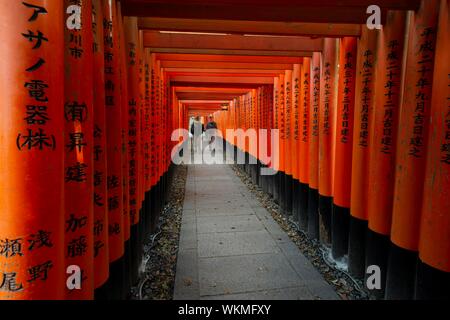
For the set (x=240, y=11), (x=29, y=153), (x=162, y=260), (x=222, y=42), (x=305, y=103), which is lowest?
(x=162, y=260)

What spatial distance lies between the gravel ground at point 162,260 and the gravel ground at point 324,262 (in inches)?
83.4

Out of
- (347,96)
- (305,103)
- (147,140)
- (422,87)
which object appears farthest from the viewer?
(305,103)

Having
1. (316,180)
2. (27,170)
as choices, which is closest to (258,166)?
(316,180)

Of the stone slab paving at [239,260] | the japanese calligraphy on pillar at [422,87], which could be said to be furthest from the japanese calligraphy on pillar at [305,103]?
the japanese calligraphy on pillar at [422,87]

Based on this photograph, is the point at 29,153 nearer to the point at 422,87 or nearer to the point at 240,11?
the point at 240,11

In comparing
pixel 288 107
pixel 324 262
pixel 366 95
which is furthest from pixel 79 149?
pixel 288 107

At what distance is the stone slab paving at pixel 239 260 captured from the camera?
11.9 ft

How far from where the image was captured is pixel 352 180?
12.5 ft

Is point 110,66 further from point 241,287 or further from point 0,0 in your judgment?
point 241,287

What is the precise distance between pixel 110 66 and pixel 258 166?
26.4 ft

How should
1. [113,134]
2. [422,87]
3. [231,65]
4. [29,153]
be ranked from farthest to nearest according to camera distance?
[231,65], [113,134], [422,87], [29,153]

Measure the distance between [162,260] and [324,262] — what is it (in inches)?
98.2

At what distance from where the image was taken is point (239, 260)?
452 cm

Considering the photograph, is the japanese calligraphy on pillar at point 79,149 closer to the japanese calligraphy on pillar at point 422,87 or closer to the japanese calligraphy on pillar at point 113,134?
the japanese calligraphy on pillar at point 113,134
